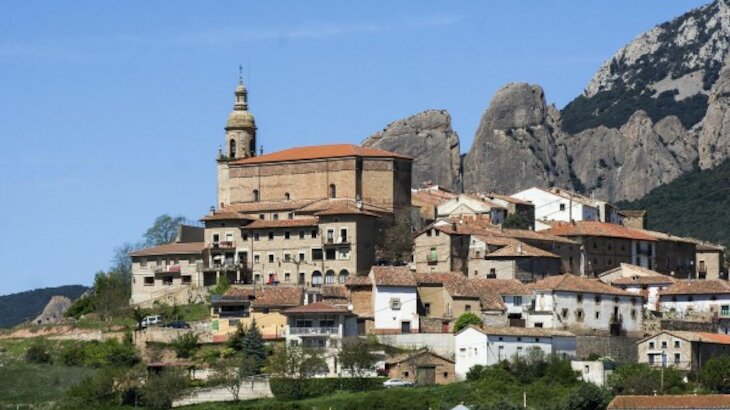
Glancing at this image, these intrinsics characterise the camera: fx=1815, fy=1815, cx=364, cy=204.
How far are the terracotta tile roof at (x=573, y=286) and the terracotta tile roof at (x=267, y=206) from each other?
17315mm

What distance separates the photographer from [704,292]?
292 ft

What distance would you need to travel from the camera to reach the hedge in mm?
78562

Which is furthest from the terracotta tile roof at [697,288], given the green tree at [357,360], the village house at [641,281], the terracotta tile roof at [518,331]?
the green tree at [357,360]

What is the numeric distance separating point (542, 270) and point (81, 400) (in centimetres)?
2537

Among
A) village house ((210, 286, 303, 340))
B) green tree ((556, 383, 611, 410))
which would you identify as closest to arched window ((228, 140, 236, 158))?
village house ((210, 286, 303, 340))

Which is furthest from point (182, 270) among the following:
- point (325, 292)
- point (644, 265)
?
point (644, 265)

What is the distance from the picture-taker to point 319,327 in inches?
3275

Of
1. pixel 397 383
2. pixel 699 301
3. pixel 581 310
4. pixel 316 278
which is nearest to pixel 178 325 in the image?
pixel 316 278

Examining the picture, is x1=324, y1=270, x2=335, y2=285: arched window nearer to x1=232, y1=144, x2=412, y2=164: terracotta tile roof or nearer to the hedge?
x1=232, y1=144, x2=412, y2=164: terracotta tile roof

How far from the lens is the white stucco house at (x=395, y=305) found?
84000 millimetres

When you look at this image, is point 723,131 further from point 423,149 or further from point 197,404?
point 197,404

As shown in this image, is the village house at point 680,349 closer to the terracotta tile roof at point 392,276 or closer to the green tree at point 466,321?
the green tree at point 466,321

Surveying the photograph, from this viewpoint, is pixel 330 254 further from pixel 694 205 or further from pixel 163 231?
pixel 694 205

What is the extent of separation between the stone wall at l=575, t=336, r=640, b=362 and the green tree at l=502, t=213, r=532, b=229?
18.2 m
